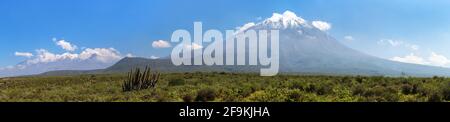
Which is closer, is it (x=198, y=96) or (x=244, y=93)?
(x=198, y=96)

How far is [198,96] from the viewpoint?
21375 millimetres

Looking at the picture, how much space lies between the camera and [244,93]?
22953mm

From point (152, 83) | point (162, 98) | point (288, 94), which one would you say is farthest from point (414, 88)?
point (152, 83)
